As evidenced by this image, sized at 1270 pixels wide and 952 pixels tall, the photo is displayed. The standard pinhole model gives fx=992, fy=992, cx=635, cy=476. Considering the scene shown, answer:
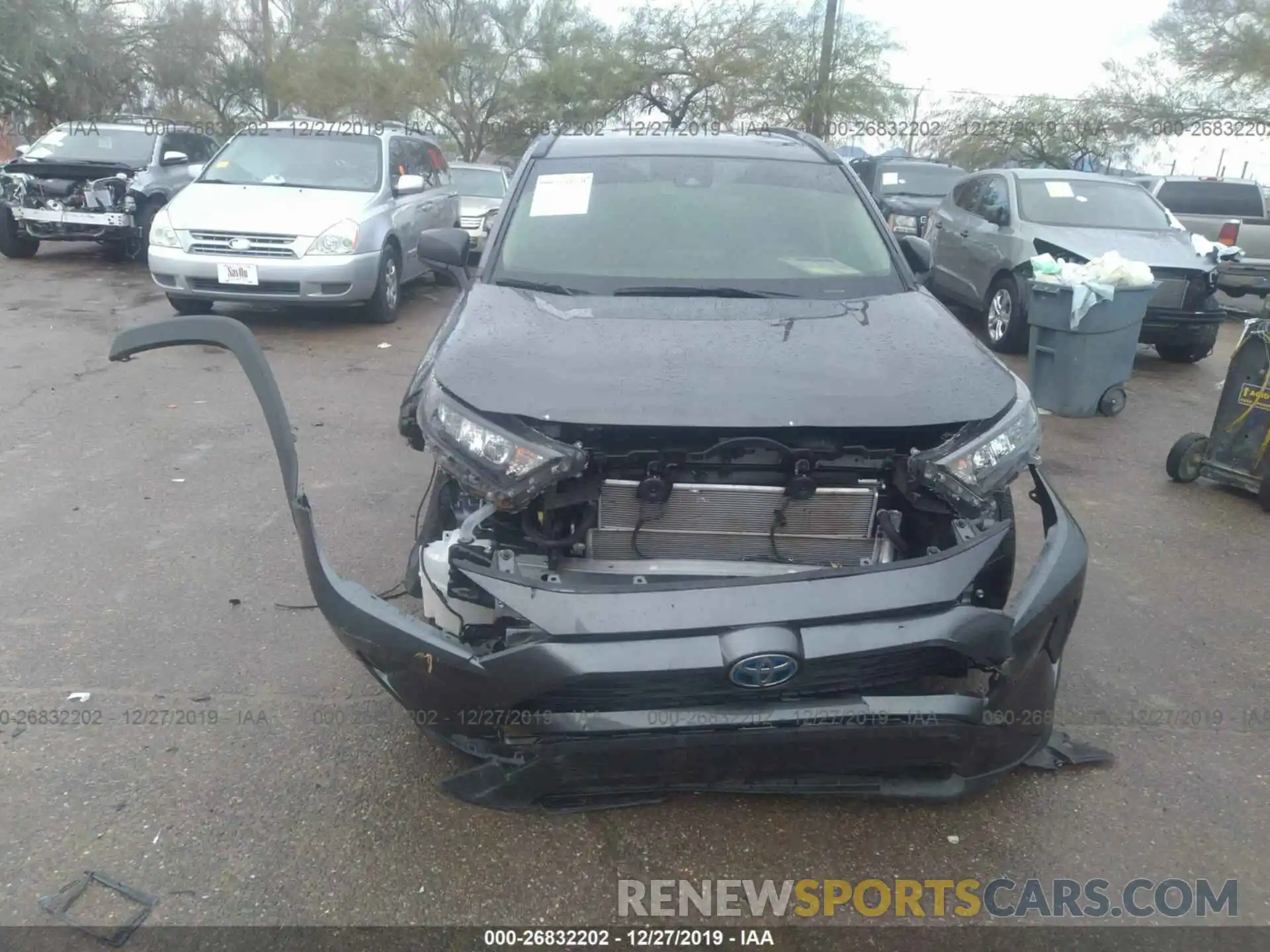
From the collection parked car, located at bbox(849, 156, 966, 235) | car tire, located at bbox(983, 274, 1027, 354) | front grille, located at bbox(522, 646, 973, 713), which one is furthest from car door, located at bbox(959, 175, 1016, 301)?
front grille, located at bbox(522, 646, 973, 713)

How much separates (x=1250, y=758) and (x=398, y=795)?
2590 millimetres

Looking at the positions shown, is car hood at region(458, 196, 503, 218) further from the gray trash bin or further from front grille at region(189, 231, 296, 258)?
the gray trash bin

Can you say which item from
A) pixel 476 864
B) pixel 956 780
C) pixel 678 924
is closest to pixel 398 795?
pixel 476 864

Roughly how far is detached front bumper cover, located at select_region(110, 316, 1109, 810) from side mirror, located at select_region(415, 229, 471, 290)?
1941 millimetres

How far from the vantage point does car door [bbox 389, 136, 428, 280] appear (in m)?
9.47

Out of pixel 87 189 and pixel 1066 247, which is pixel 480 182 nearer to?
pixel 87 189

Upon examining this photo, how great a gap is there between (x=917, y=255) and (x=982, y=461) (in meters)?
1.96

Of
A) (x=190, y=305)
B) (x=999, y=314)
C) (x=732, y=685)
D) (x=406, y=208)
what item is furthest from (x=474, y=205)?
(x=732, y=685)

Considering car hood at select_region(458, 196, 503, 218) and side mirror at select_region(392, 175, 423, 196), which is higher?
side mirror at select_region(392, 175, 423, 196)

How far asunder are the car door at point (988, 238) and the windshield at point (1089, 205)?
0.67ft

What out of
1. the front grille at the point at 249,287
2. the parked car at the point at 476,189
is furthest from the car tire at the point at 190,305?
the parked car at the point at 476,189

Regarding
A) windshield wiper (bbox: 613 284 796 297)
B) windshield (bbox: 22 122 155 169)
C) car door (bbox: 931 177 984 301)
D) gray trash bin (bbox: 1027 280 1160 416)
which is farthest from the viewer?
windshield (bbox: 22 122 155 169)

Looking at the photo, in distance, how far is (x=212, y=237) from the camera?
8273mm

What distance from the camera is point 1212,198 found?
566 inches
